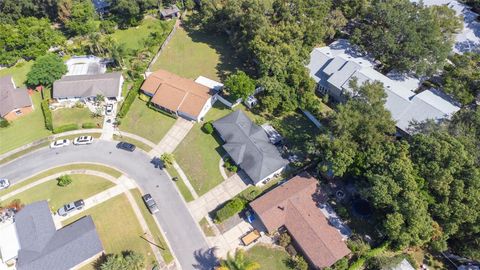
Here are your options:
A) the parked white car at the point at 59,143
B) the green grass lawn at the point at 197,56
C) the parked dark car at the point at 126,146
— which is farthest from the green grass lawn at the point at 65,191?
the green grass lawn at the point at 197,56

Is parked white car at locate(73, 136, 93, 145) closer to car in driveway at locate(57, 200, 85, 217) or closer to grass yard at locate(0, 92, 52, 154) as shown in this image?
grass yard at locate(0, 92, 52, 154)

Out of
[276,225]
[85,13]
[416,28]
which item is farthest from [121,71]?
[416,28]

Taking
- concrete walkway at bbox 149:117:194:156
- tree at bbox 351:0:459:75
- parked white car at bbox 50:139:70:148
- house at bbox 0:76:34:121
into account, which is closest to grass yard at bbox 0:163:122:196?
parked white car at bbox 50:139:70:148

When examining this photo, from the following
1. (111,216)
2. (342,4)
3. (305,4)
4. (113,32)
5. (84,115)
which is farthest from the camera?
(113,32)

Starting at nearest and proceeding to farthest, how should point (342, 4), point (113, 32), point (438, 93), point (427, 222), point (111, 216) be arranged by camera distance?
point (427, 222) → point (111, 216) → point (438, 93) → point (342, 4) → point (113, 32)

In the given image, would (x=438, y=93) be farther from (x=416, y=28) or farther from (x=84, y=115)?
(x=84, y=115)

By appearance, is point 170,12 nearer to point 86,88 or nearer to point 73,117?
point 86,88

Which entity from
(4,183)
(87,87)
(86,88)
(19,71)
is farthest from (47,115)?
(19,71)
